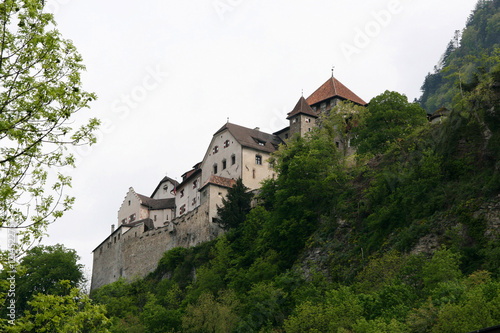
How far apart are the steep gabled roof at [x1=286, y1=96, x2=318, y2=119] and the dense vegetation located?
1064 cm

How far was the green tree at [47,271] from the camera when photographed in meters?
74.1

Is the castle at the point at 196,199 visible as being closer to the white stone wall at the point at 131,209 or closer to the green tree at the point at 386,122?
the white stone wall at the point at 131,209

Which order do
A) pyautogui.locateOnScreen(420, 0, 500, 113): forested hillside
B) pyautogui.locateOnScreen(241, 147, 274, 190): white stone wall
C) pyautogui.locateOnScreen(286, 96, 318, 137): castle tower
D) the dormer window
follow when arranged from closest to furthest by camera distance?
pyautogui.locateOnScreen(241, 147, 274, 190): white stone wall < the dormer window < pyautogui.locateOnScreen(286, 96, 318, 137): castle tower < pyautogui.locateOnScreen(420, 0, 500, 113): forested hillside

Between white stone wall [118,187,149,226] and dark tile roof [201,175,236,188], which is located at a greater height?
white stone wall [118,187,149,226]

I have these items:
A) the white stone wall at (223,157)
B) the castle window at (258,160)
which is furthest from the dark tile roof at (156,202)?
the castle window at (258,160)

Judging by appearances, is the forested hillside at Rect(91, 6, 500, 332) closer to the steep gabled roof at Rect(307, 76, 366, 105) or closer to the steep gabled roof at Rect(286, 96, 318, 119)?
the steep gabled roof at Rect(286, 96, 318, 119)

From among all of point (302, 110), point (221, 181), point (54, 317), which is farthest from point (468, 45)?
point (54, 317)

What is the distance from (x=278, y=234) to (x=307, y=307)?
15.5 meters

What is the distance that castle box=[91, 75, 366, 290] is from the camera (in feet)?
228

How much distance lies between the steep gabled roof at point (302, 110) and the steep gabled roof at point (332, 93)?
11.8ft

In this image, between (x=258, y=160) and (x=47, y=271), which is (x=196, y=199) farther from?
(x=47, y=271)

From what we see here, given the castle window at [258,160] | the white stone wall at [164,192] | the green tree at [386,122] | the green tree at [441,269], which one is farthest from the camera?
the white stone wall at [164,192]

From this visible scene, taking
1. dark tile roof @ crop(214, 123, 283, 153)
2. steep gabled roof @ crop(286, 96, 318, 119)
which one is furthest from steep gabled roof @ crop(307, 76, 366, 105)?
dark tile roof @ crop(214, 123, 283, 153)

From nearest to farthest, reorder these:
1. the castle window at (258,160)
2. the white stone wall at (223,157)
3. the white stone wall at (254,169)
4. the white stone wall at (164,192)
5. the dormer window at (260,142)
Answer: the white stone wall at (254,169) < the white stone wall at (223,157) < the castle window at (258,160) < the dormer window at (260,142) < the white stone wall at (164,192)
